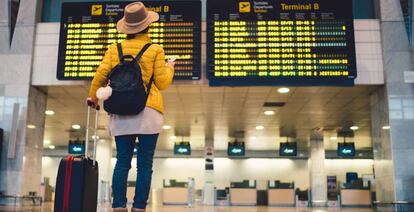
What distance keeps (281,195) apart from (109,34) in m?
14.4

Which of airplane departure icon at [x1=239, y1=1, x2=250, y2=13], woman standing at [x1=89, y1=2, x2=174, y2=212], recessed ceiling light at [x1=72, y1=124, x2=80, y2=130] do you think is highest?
airplane departure icon at [x1=239, y1=1, x2=250, y2=13]

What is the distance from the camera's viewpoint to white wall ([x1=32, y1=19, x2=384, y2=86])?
959cm

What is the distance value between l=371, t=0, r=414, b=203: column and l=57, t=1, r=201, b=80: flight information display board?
3925 millimetres

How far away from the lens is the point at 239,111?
13836mm

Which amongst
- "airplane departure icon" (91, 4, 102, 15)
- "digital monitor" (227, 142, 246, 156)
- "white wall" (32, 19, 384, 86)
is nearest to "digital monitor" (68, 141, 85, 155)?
"digital monitor" (227, 142, 246, 156)

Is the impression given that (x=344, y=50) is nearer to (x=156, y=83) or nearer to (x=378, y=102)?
(x=378, y=102)

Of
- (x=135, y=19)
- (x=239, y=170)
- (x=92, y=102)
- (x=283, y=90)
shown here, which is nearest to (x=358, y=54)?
(x=283, y=90)

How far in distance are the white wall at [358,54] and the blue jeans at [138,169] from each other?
6.82 meters

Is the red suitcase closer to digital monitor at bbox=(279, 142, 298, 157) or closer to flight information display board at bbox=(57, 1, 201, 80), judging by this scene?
flight information display board at bbox=(57, 1, 201, 80)

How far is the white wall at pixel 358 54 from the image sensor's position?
9.59 metres

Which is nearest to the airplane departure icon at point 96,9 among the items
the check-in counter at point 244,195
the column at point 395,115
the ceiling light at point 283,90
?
the ceiling light at point 283,90

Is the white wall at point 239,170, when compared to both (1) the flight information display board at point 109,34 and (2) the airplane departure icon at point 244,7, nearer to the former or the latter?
(1) the flight information display board at point 109,34

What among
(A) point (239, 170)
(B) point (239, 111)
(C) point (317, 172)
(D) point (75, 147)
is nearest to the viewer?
(B) point (239, 111)

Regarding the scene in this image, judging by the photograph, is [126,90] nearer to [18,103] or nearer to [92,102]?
[92,102]
